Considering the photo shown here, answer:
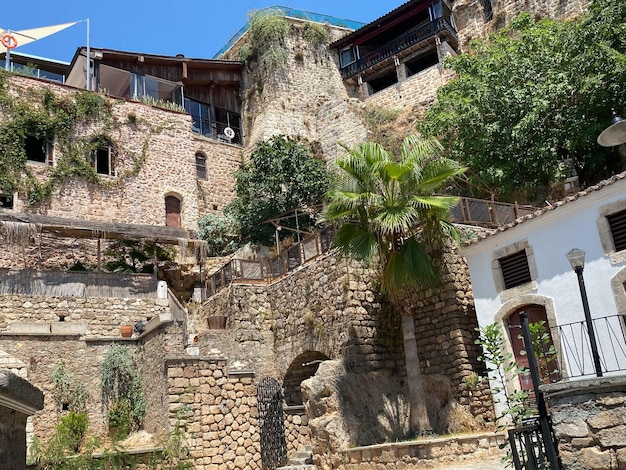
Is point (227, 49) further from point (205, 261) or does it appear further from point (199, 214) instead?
point (205, 261)

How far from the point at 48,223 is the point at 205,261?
6128 mm

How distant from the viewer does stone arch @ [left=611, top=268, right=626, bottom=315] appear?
1178cm

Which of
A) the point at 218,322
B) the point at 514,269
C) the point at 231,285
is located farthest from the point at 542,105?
the point at 218,322

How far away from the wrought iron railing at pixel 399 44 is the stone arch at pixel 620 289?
2323 centimetres

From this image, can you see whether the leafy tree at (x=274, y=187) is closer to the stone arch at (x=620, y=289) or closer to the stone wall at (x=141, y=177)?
the stone wall at (x=141, y=177)

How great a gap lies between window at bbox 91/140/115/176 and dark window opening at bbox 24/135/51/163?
2000 mm

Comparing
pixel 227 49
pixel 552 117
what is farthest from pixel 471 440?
pixel 227 49

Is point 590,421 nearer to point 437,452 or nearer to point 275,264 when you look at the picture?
point 437,452

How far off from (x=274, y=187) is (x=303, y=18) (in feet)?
47.3

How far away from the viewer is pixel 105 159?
2700 centimetres

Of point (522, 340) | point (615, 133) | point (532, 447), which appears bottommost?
point (532, 447)

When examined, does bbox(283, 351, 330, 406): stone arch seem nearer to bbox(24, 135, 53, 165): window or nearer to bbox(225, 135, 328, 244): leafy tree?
bbox(225, 135, 328, 244): leafy tree

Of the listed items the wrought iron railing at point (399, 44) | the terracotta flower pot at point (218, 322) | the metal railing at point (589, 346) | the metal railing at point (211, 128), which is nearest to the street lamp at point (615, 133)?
the metal railing at point (589, 346)

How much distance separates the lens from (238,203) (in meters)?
26.3
